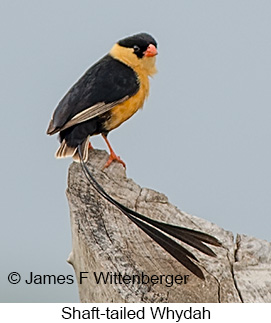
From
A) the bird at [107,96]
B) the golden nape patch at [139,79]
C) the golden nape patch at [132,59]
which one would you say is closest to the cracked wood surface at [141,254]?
the bird at [107,96]

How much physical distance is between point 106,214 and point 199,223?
0.41m

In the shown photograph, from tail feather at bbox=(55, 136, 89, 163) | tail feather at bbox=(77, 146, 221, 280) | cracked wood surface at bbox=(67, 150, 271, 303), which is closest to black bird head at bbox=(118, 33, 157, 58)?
tail feather at bbox=(55, 136, 89, 163)

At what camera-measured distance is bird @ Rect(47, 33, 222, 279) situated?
9.66 ft

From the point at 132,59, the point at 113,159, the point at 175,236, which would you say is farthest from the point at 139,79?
the point at 175,236

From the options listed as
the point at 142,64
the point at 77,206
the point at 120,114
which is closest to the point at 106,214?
the point at 77,206

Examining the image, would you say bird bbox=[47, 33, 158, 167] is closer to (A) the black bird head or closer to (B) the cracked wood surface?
(A) the black bird head

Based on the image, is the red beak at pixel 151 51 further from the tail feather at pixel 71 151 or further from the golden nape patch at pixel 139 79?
the tail feather at pixel 71 151

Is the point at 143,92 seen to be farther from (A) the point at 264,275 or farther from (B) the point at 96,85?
(A) the point at 264,275

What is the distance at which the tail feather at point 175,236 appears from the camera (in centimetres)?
290

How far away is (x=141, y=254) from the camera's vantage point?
9.80 ft

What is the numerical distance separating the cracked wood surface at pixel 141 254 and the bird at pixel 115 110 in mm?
59

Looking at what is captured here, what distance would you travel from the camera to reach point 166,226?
2979mm

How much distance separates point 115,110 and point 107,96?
3.5 inches

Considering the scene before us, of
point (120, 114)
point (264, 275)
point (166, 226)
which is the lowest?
point (264, 275)
